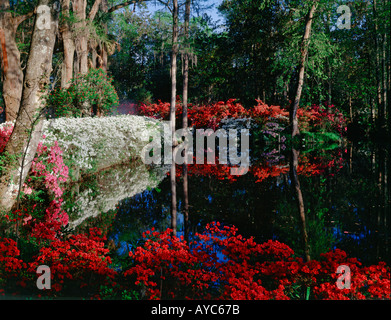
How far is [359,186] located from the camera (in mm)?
8484

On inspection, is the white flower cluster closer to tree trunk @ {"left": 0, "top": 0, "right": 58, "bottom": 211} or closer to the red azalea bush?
tree trunk @ {"left": 0, "top": 0, "right": 58, "bottom": 211}

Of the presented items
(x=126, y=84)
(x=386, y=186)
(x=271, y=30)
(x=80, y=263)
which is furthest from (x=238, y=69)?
(x=80, y=263)

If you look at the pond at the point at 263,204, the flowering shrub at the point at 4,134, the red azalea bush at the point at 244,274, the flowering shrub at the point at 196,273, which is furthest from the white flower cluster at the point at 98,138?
the red azalea bush at the point at 244,274

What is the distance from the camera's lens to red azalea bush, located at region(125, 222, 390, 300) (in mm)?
3193

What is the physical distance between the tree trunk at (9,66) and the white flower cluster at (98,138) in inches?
68.7

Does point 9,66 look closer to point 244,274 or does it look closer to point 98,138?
point 98,138

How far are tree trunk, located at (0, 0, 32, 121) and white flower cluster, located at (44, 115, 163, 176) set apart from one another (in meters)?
1.75

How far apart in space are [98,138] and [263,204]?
641 cm

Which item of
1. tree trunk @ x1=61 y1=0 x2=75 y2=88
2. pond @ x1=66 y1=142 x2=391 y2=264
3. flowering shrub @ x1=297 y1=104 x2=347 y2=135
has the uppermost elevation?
tree trunk @ x1=61 y1=0 x2=75 y2=88

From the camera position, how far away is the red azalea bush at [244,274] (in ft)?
10.5

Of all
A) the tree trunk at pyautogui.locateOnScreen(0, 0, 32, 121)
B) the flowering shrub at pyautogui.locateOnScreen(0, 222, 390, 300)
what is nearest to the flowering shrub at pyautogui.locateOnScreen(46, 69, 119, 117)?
the tree trunk at pyautogui.locateOnScreen(0, 0, 32, 121)

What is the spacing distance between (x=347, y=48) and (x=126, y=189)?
20213mm

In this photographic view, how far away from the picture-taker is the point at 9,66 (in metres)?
9.67
